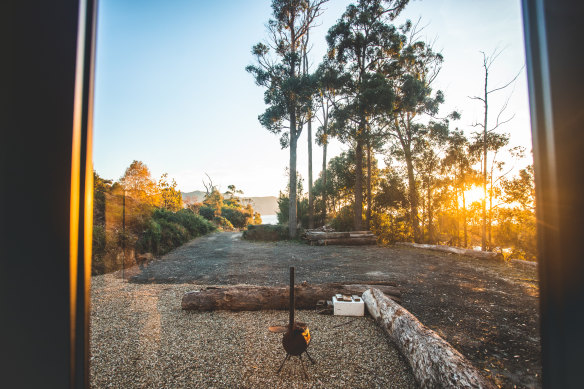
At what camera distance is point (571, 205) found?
20.6 inches

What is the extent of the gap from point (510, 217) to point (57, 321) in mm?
15071

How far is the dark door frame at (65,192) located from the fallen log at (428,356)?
A: 1.54 m

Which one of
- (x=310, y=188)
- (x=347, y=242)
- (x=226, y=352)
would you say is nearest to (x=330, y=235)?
(x=347, y=242)

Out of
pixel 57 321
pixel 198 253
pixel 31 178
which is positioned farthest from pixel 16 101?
pixel 198 253

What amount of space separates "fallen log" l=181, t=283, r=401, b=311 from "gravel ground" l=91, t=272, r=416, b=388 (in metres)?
0.12

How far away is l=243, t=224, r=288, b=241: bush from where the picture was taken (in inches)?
512

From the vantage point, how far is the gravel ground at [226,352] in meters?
2.03

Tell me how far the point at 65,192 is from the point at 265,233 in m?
12.8

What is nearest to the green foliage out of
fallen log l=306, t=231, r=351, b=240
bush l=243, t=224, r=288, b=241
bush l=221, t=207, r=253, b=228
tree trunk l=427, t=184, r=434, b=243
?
bush l=243, t=224, r=288, b=241

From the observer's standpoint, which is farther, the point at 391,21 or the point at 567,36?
the point at 391,21

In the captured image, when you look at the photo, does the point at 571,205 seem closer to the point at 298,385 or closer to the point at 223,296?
the point at 298,385

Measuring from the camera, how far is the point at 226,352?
7.93 ft

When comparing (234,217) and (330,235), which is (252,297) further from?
(234,217)

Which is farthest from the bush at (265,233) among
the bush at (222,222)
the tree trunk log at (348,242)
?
the bush at (222,222)
